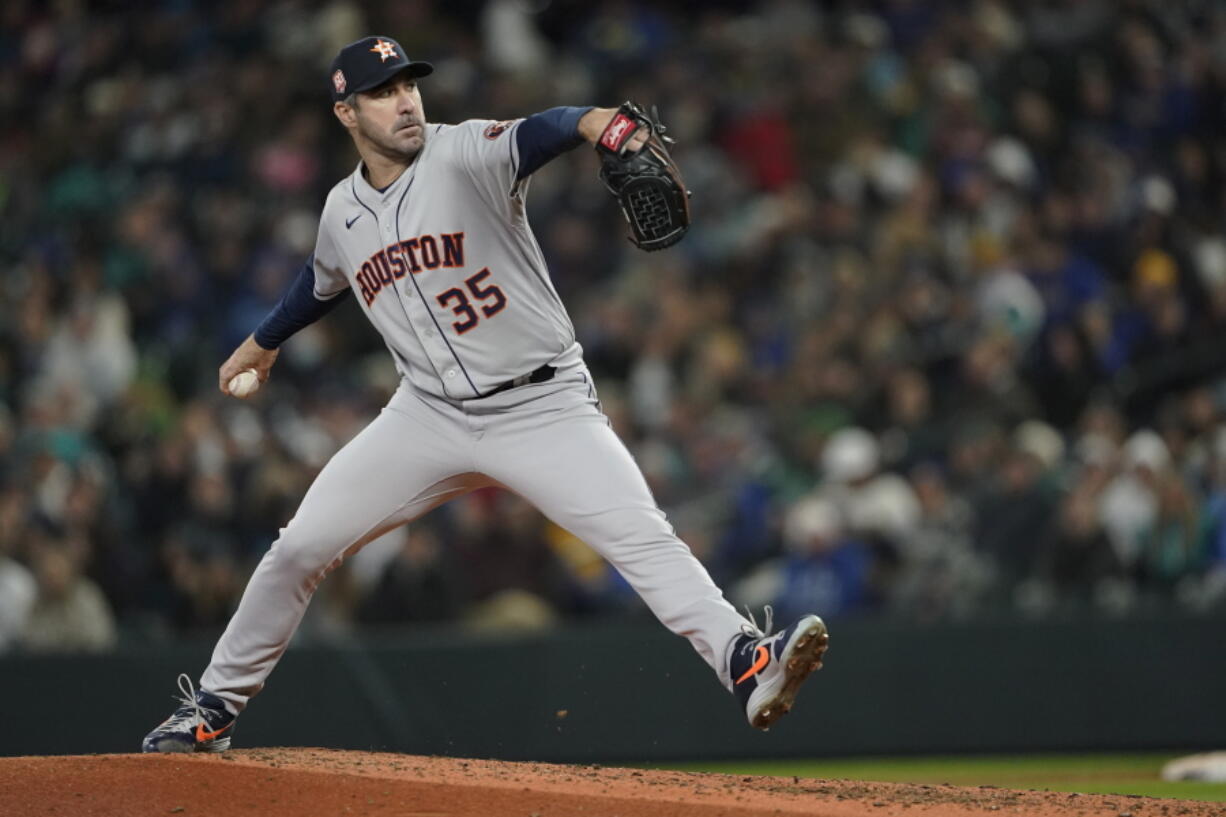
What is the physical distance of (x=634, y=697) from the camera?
1003 cm

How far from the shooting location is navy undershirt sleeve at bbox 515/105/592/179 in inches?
194

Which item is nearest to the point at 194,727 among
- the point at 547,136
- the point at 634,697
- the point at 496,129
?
the point at 496,129

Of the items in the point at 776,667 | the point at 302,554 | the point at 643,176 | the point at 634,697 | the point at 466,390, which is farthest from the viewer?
the point at 634,697

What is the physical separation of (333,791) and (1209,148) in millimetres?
8959

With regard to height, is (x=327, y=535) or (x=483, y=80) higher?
(x=483, y=80)

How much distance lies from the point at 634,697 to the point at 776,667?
5.18m

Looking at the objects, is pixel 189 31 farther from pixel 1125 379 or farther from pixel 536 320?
pixel 536 320

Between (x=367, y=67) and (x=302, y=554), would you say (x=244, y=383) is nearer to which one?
(x=302, y=554)

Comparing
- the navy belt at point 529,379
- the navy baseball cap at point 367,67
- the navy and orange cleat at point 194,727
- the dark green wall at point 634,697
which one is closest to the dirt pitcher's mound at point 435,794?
the navy and orange cleat at point 194,727

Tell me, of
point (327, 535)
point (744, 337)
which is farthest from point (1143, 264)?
point (327, 535)

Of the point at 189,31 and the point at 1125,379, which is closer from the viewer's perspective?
the point at 1125,379

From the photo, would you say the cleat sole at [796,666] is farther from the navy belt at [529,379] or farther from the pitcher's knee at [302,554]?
the pitcher's knee at [302,554]

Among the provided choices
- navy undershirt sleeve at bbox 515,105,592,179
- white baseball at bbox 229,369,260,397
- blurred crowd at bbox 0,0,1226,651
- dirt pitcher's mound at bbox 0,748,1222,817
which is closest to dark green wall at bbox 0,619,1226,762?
blurred crowd at bbox 0,0,1226,651

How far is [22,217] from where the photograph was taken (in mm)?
13391
